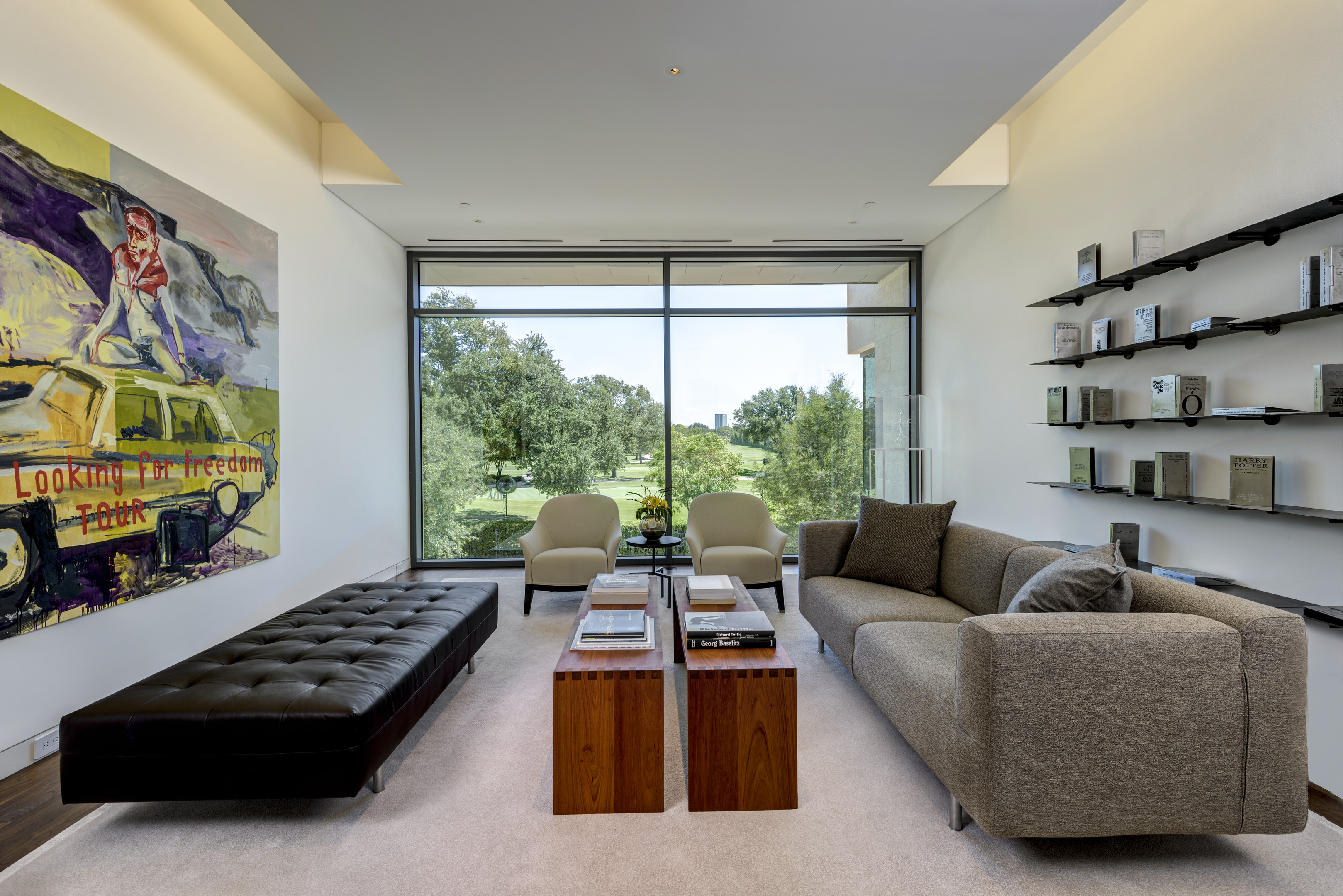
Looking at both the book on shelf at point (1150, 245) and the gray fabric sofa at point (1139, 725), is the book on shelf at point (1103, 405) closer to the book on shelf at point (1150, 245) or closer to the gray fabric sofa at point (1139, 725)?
the book on shelf at point (1150, 245)

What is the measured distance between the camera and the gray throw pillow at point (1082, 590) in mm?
1941

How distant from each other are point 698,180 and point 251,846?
3.99 metres

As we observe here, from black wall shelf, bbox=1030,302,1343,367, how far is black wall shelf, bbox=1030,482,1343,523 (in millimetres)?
675

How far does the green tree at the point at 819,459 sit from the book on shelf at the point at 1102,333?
2567mm

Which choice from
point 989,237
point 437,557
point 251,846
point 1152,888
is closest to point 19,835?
point 251,846

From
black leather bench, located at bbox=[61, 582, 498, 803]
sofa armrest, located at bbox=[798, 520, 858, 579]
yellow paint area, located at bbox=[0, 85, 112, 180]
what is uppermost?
yellow paint area, located at bbox=[0, 85, 112, 180]

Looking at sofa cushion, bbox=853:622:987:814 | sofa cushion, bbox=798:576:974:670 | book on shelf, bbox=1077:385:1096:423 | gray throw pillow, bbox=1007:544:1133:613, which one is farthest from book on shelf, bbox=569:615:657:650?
book on shelf, bbox=1077:385:1096:423

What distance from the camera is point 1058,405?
3678 mm

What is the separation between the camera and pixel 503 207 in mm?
4652

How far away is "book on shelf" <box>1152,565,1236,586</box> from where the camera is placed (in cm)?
265

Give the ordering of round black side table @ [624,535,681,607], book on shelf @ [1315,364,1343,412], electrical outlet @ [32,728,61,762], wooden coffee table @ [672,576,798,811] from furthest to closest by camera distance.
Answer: round black side table @ [624,535,681,607] → electrical outlet @ [32,728,61,762] → book on shelf @ [1315,364,1343,412] → wooden coffee table @ [672,576,798,811]

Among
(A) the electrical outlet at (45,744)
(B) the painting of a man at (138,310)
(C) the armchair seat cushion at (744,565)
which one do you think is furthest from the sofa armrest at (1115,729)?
(B) the painting of a man at (138,310)

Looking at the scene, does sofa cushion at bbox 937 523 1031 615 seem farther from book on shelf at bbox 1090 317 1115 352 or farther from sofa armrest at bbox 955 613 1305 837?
book on shelf at bbox 1090 317 1115 352

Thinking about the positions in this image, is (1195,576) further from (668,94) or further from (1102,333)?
(668,94)
